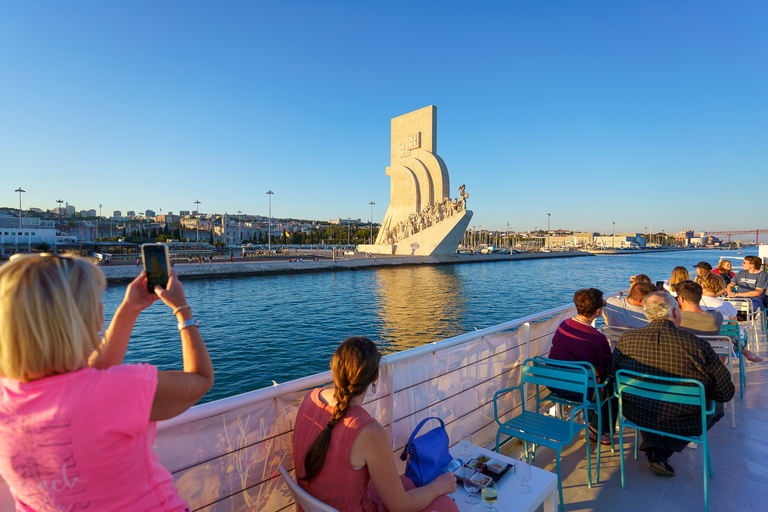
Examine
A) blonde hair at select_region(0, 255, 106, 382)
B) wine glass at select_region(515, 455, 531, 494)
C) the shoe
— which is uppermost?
blonde hair at select_region(0, 255, 106, 382)

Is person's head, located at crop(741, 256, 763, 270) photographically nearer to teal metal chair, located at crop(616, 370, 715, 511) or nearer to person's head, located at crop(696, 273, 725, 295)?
person's head, located at crop(696, 273, 725, 295)

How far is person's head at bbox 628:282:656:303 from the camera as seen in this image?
10.1 ft

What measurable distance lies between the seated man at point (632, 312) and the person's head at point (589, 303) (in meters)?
0.91

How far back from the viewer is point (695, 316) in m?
2.69

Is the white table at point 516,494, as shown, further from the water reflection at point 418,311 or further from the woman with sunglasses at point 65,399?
the water reflection at point 418,311

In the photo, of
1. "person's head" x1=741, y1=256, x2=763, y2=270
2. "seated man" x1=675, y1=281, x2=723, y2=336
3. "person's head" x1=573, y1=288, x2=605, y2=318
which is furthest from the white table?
"person's head" x1=741, y1=256, x2=763, y2=270

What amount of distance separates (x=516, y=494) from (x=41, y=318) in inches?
58.8

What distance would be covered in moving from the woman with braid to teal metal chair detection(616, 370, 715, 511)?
118cm

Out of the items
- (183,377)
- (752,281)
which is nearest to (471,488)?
(183,377)

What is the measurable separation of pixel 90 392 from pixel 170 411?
15 cm

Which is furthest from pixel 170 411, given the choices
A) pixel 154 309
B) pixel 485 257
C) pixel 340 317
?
pixel 485 257

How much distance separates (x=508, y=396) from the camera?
256 centimetres

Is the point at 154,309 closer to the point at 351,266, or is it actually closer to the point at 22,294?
the point at 22,294

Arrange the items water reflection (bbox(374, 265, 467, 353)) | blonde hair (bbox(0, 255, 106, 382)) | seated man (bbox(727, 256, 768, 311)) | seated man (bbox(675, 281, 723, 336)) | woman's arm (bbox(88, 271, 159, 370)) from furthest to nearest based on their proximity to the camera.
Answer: water reflection (bbox(374, 265, 467, 353))
seated man (bbox(727, 256, 768, 311))
seated man (bbox(675, 281, 723, 336))
woman's arm (bbox(88, 271, 159, 370))
blonde hair (bbox(0, 255, 106, 382))
